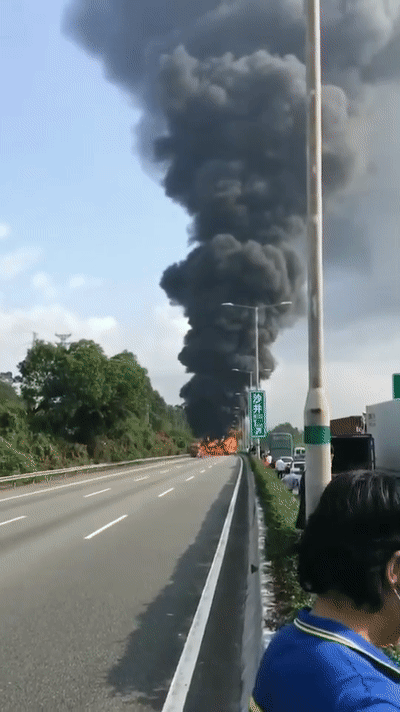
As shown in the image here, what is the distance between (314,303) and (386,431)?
43.0 ft

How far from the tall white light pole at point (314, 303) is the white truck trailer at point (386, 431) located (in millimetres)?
10749

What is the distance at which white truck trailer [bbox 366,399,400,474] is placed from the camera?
2114cm

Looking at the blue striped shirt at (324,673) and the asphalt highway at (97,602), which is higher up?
the blue striped shirt at (324,673)

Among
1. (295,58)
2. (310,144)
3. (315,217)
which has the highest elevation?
(295,58)

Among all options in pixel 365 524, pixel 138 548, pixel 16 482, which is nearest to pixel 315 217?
pixel 138 548

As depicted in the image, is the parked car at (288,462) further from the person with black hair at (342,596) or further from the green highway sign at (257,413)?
the person with black hair at (342,596)

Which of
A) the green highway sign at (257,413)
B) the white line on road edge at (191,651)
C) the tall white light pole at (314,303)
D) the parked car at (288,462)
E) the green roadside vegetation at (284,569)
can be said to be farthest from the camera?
the parked car at (288,462)

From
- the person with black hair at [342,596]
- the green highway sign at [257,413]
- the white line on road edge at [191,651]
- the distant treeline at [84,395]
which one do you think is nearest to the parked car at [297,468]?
the green highway sign at [257,413]

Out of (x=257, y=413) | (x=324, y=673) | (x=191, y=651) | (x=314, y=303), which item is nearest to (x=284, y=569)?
(x=191, y=651)

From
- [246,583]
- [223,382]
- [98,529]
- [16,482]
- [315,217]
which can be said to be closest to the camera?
[315,217]

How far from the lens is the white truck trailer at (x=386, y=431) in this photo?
21.1 meters

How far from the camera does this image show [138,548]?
14609 millimetres

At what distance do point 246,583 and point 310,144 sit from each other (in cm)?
570

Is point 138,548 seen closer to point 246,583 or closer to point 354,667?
point 246,583
